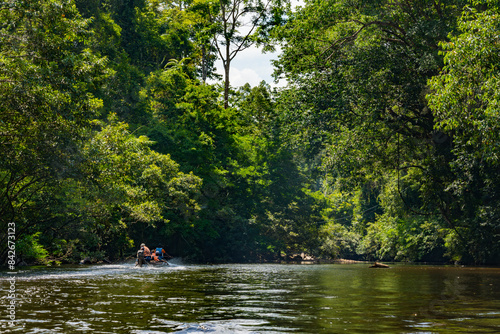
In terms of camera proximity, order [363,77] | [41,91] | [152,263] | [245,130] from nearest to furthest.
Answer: [41,91]
[363,77]
[152,263]
[245,130]

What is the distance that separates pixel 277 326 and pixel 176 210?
30.9 m

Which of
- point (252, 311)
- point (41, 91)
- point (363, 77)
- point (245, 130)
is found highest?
point (245, 130)

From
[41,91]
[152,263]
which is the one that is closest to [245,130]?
[152,263]

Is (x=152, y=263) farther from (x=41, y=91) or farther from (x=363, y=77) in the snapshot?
(x=363, y=77)

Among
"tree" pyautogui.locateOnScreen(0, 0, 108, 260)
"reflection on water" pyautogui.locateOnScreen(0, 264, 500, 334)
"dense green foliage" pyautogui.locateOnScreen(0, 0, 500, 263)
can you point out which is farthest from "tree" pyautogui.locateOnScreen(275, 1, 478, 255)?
"reflection on water" pyautogui.locateOnScreen(0, 264, 500, 334)

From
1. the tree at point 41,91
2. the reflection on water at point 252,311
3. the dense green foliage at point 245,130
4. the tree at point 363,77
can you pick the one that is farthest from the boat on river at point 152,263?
the reflection on water at point 252,311

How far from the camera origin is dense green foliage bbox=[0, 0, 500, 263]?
63.2ft

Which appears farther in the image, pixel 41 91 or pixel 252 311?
pixel 41 91

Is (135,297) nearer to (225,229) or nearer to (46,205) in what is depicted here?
(46,205)

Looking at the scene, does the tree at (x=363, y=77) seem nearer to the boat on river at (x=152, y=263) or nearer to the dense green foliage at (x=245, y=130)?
the dense green foliage at (x=245, y=130)

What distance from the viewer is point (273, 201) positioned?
49344 millimetres

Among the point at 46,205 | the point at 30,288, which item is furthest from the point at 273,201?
the point at 30,288

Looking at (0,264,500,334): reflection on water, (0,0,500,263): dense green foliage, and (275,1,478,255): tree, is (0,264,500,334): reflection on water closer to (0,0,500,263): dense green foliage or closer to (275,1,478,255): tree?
(0,0,500,263): dense green foliage

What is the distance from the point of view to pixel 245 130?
49.8 meters
